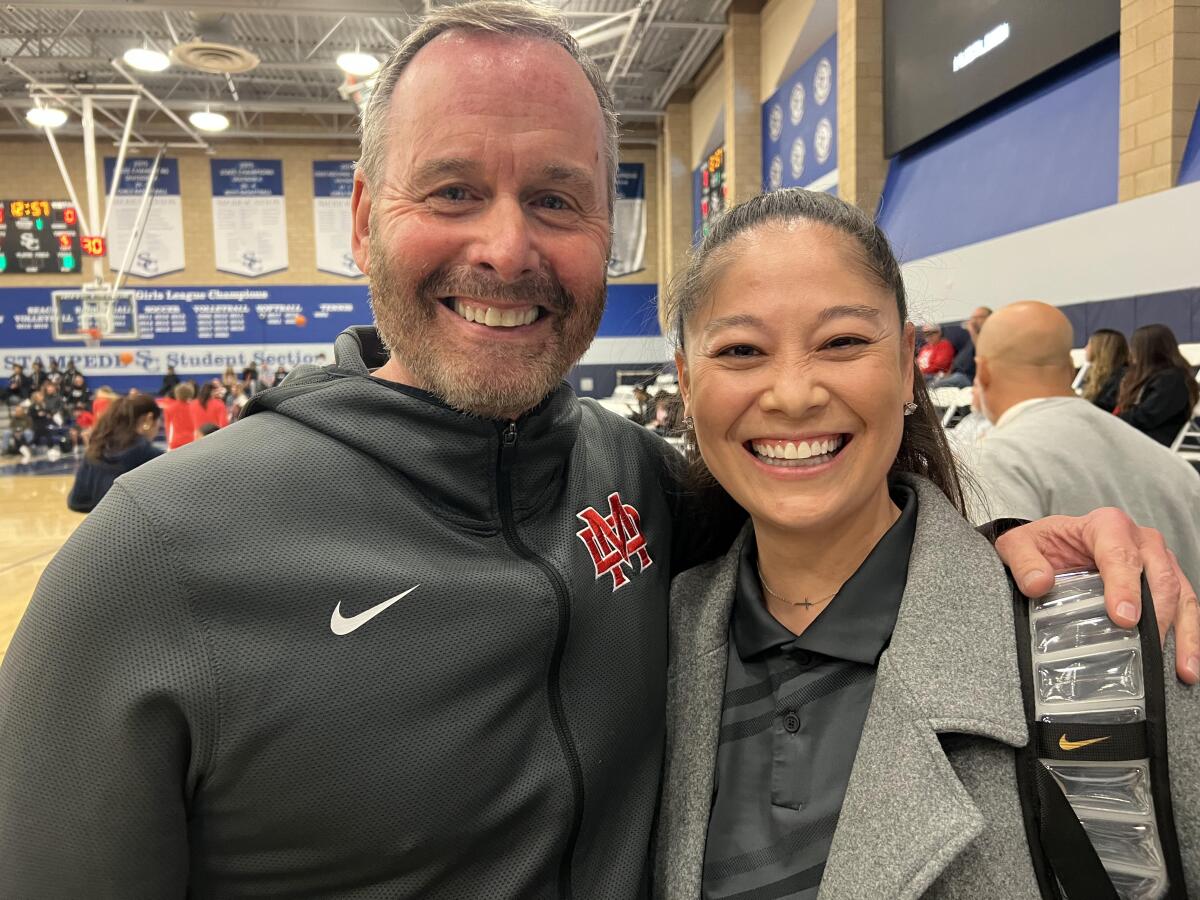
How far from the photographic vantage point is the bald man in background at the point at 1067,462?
92.7 inches

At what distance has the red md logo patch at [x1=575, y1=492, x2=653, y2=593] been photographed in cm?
122

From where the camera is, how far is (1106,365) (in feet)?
15.7

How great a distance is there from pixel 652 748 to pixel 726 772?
0.43 ft

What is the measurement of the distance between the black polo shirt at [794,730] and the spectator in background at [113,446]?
202 inches

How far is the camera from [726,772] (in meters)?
1.13

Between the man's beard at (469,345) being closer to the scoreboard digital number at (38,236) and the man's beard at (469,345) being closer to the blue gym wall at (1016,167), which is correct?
the blue gym wall at (1016,167)

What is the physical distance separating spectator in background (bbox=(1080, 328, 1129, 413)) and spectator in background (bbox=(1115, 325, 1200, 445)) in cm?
26

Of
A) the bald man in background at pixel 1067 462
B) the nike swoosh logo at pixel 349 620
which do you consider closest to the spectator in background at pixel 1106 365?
the bald man in background at pixel 1067 462

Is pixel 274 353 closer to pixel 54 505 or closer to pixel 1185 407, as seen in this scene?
pixel 54 505

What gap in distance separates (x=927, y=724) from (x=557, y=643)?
453mm

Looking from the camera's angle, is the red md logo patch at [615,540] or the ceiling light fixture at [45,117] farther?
the ceiling light fixture at [45,117]

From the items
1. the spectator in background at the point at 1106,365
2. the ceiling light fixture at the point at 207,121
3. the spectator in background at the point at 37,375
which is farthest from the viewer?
the spectator in background at the point at 37,375

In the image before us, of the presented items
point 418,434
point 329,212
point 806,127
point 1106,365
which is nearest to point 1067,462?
point 418,434

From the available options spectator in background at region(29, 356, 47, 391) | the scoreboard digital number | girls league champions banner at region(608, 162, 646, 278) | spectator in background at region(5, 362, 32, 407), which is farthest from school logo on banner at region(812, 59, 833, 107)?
spectator in background at region(5, 362, 32, 407)
